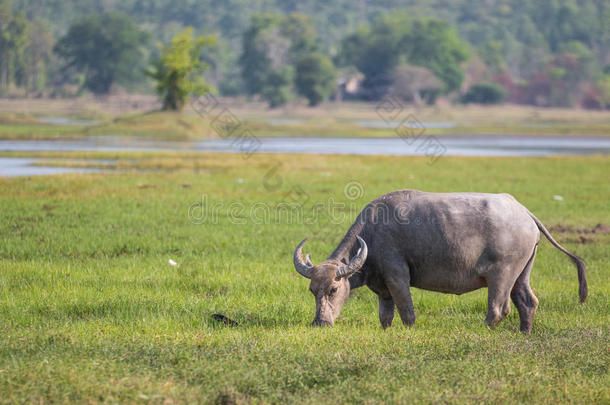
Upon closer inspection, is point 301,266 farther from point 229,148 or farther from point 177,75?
point 177,75

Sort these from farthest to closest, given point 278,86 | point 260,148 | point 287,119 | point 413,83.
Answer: point 413,83 < point 278,86 < point 287,119 < point 260,148

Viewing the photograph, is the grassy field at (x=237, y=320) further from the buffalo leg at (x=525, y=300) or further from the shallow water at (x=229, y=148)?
the shallow water at (x=229, y=148)

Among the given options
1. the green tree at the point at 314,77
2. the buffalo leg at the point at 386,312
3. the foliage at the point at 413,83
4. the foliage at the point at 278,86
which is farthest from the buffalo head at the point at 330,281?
the foliage at the point at 413,83

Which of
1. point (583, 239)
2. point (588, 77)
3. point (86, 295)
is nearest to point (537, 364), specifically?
point (86, 295)

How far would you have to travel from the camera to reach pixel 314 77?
316 ft

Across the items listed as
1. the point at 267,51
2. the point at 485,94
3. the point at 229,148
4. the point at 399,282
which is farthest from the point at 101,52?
the point at 399,282

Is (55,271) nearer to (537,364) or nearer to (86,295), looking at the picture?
(86,295)

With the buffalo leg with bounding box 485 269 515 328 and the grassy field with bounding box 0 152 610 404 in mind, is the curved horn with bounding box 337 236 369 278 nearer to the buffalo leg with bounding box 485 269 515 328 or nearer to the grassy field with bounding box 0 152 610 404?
the grassy field with bounding box 0 152 610 404

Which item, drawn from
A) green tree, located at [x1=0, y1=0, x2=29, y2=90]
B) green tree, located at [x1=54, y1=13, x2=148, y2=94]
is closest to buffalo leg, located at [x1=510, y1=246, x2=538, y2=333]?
green tree, located at [x1=54, y1=13, x2=148, y2=94]

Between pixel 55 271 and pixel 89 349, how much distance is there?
13.5ft

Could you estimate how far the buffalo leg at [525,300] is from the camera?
29.9 feet

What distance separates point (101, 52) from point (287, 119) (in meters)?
30.1

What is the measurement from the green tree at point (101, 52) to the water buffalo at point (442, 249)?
3901 inches

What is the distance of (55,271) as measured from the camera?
37.3 feet
